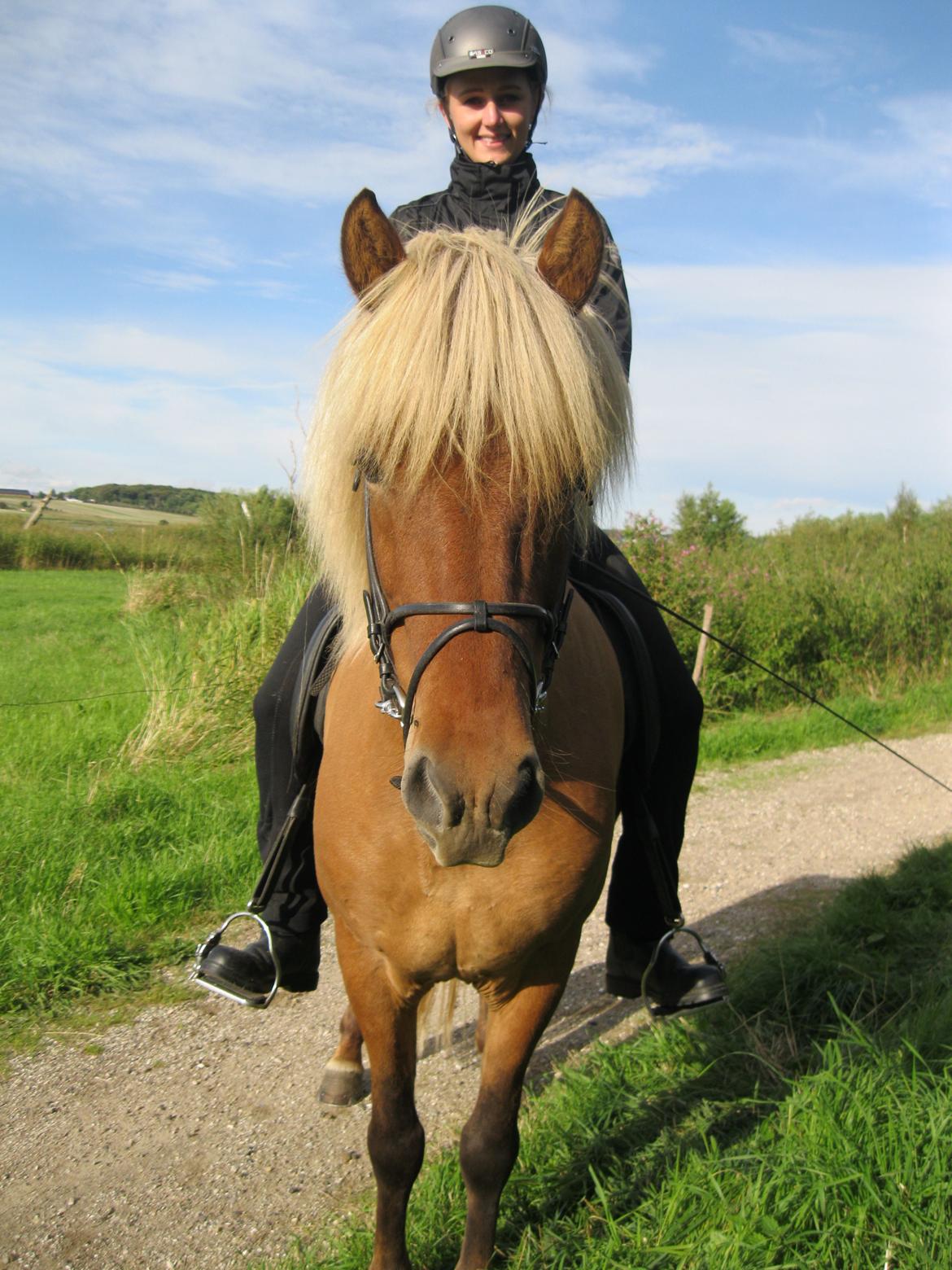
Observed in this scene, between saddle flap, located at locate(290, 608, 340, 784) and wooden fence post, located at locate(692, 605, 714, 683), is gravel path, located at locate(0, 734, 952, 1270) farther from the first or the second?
wooden fence post, located at locate(692, 605, 714, 683)

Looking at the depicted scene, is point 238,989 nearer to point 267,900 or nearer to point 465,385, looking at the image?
point 267,900

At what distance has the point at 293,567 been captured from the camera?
8297mm

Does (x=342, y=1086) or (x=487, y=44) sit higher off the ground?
(x=487, y=44)

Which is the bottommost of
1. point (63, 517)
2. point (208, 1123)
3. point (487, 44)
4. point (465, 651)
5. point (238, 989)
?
point (208, 1123)

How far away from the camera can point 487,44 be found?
3.23 metres

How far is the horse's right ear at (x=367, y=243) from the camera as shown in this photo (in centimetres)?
211

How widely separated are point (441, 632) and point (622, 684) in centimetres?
121

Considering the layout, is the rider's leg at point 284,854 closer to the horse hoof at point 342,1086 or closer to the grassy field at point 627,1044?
the horse hoof at point 342,1086

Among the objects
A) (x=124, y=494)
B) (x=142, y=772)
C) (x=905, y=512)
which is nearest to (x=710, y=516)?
(x=905, y=512)

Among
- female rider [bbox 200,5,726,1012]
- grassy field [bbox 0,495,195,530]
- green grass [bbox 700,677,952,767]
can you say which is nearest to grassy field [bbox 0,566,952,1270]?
female rider [bbox 200,5,726,1012]

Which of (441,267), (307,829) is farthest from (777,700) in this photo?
(441,267)

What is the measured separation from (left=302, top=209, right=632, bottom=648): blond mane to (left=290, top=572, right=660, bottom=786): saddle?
668 mm

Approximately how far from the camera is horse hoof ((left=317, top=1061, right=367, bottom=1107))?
11.7 feet

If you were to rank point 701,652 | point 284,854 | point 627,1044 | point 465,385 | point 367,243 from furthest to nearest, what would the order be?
point 701,652, point 627,1044, point 284,854, point 367,243, point 465,385
